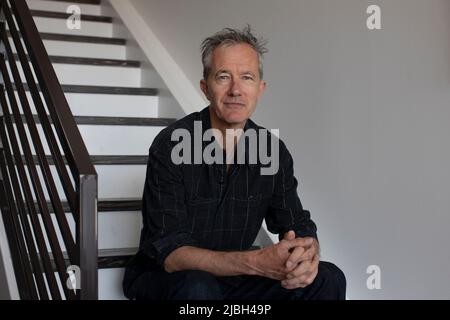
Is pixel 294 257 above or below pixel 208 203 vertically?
below

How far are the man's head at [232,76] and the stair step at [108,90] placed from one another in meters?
1.43

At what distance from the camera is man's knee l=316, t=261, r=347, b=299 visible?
1741 mm

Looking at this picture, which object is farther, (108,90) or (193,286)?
(108,90)

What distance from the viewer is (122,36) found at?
380 cm

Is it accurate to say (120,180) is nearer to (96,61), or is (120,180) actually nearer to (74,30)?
(96,61)

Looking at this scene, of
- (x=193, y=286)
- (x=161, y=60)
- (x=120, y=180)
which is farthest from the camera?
(x=161, y=60)

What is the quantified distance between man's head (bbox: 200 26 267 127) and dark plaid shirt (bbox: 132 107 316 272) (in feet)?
0.28

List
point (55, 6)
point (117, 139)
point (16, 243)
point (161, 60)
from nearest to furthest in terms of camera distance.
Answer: point (16, 243)
point (117, 139)
point (161, 60)
point (55, 6)

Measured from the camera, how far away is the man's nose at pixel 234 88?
1.82 m

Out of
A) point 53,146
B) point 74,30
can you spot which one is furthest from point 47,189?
point 74,30

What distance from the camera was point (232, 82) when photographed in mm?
1832

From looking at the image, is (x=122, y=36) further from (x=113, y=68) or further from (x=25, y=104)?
(x=25, y=104)

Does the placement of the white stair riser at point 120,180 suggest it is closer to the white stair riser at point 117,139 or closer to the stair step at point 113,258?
the white stair riser at point 117,139

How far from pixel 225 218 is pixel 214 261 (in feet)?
0.74
